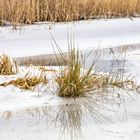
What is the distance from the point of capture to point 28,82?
492 cm

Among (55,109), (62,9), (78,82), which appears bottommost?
(55,109)

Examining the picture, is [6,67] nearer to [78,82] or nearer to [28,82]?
[28,82]

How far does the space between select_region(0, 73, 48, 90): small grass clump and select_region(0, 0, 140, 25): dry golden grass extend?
4.03 metres

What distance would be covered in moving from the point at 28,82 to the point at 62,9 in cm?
492

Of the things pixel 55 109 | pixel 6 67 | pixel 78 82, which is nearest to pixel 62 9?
pixel 6 67

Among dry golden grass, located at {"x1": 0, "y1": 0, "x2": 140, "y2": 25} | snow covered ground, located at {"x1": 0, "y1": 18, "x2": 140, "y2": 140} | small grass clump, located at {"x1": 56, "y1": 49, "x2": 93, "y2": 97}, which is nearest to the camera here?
snow covered ground, located at {"x1": 0, "y1": 18, "x2": 140, "y2": 140}

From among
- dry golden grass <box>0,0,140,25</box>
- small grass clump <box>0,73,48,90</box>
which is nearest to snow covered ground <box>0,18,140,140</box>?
small grass clump <box>0,73,48,90</box>

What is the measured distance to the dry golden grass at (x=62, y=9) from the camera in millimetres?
9117

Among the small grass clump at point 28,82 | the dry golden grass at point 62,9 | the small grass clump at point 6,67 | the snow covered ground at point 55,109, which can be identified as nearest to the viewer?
the snow covered ground at point 55,109

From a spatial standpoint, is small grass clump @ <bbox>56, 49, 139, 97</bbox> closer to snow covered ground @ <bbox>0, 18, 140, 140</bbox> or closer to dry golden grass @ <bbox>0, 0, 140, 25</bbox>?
snow covered ground @ <bbox>0, 18, 140, 140</bbox>

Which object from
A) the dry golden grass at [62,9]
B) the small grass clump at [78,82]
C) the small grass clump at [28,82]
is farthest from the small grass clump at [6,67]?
the dry golden grass at [62,9]

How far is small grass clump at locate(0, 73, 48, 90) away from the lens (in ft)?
15.8

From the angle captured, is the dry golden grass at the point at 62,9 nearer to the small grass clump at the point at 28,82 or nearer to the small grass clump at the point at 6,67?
the small grass clump at the point at 6,67

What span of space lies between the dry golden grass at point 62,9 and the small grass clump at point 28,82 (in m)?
4.03
